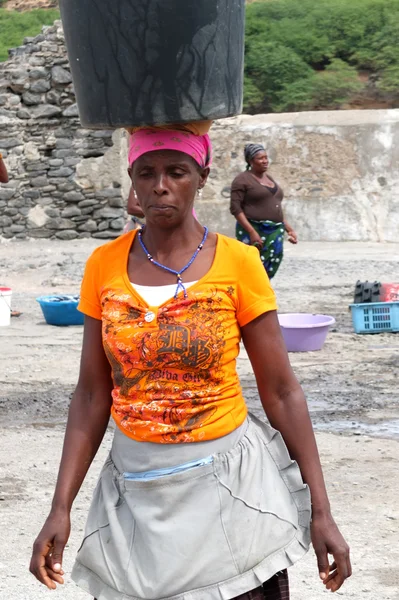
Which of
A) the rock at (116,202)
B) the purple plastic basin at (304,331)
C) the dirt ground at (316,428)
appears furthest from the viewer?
the rock at (116,202)

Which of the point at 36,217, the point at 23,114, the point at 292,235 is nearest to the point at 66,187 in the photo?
the point at 36,217

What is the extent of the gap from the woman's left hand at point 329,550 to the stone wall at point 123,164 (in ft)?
44.8

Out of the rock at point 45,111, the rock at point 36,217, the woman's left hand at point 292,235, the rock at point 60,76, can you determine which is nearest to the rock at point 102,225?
A: the rock at point 36,217

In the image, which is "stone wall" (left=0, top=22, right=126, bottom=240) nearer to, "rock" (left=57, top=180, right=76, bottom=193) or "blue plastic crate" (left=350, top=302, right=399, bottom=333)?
"rock" (left=57, top=180, right=76, bottom=193)

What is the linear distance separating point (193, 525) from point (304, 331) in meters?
5.95

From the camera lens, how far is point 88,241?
1669cm

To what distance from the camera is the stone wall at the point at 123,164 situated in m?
15.8

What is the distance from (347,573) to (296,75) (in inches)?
740

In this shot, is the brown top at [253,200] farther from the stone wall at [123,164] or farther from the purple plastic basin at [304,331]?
the stone wall at [123,164]

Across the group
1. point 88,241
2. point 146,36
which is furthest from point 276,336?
point 88,241

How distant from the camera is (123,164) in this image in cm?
1672

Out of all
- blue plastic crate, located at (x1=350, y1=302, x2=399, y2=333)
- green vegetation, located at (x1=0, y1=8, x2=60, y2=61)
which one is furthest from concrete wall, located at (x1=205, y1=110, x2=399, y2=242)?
green vegetation, located at (x1=0, y1=8, x2=60, y2=61)

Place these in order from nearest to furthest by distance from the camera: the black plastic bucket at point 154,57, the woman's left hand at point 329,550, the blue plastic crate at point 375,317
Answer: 1. the black plastic bucket at point 154,57
2. the woman's left hand at point 329,550
3. the blue plastic crate at point 375,317

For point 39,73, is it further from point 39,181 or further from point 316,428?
point 316,428
